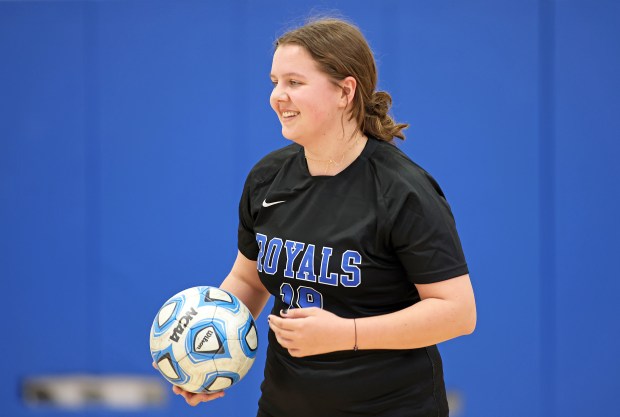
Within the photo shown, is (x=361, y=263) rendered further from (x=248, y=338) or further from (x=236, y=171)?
(x=236, y=171)

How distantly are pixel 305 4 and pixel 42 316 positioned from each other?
194cm

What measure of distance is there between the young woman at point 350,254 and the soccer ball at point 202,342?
79mm

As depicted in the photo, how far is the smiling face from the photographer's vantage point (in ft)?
5.53

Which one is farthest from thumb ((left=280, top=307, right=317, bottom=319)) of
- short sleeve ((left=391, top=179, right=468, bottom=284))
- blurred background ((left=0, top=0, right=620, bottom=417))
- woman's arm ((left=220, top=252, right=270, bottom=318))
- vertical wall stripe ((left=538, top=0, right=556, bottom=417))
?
vertical wall stripe ((left=538, top=0, right=556, bottom=417))

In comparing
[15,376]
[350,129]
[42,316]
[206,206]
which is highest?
[350,129]

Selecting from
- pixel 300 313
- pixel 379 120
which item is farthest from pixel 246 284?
pixel 379 120

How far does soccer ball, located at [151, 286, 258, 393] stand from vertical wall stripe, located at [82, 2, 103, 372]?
5.97 feet

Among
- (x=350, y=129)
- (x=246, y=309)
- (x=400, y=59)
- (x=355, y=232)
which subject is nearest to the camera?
(x=355, y=232)

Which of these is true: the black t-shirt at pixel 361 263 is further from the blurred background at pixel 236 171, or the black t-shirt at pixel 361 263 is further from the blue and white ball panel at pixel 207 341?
the blurred background at pixel 236 171

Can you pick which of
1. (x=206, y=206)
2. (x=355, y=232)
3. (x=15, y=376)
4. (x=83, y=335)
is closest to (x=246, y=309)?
(x=355, y=232)

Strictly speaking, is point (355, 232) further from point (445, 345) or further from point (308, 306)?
point (445, 345)

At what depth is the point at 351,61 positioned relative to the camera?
1.70 metres

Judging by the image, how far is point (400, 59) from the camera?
11.2 feet

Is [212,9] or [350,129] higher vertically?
[212,9]
